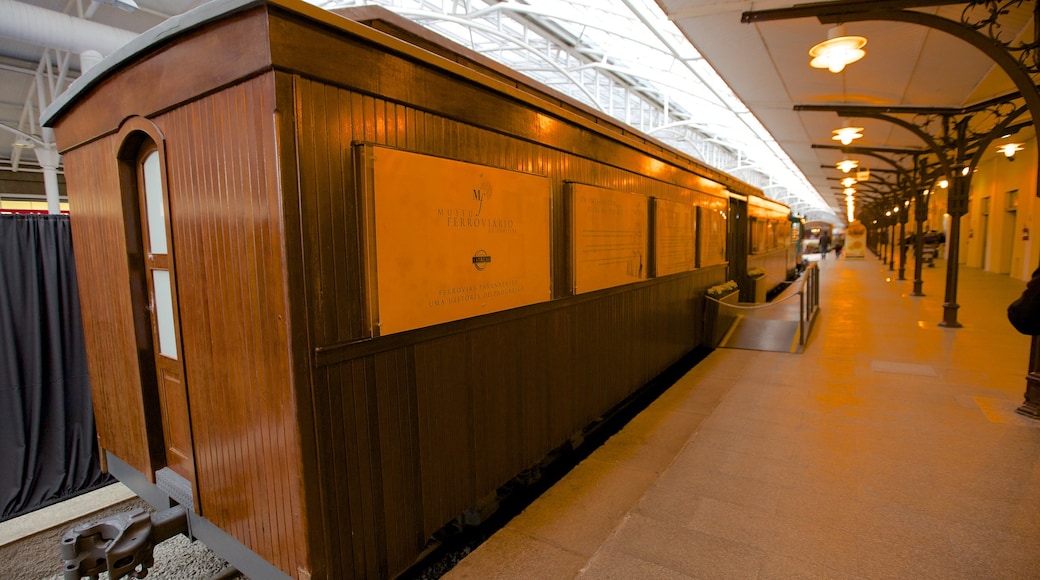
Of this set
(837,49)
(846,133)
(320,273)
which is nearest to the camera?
(320,273)

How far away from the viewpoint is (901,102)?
939cm

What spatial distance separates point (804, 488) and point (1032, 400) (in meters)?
3.16

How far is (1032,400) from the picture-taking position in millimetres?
4539

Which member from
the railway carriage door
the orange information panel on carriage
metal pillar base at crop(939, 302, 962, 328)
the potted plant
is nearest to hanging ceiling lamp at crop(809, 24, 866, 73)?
the orange information panel on carriage

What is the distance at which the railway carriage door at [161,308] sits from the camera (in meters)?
2.99

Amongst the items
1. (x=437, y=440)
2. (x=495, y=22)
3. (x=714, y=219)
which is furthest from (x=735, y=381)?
(x=495, y=22)

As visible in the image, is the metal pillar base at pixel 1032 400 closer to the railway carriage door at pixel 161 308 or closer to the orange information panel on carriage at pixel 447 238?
the orange information panel on carriage at pixel 447 238

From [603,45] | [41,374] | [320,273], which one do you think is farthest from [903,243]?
[41,374]

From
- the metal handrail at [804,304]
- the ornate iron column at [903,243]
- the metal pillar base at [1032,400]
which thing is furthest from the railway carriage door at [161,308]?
the ornate iron column at [903,243]

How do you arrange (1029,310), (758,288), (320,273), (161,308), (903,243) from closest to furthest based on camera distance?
1. (320,273)
2. (161,308)
3. (1029,310)
4. (758,288)
5. (903,243)

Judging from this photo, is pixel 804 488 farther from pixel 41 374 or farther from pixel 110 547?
pixel 41 374

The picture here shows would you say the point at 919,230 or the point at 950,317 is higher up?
the point at 919,230

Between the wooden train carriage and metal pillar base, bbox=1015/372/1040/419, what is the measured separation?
440cm

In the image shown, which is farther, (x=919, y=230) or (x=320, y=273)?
(x=919, y=230)
